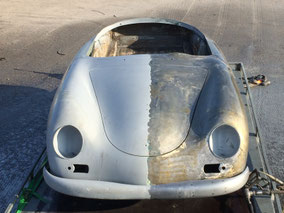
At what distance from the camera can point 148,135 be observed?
7.20ft

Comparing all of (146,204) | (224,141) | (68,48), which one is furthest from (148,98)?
(68,48)

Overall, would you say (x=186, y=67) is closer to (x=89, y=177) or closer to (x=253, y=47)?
(x=89, y=177)

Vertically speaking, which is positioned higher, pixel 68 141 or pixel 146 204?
pixel 68 141

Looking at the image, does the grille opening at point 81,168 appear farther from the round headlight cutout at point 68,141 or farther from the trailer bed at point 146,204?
the trailer bed at point 146,204

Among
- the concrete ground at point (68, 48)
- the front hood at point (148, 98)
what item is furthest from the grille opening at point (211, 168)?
the concrete ground at point (68, 48)

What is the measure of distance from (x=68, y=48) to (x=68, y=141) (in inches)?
195

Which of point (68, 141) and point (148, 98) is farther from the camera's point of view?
point (148, 98)

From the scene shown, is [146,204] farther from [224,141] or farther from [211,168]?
[224,141]

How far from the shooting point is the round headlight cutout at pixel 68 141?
7.22 ft

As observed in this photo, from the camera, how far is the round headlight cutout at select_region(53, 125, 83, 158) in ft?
7.22

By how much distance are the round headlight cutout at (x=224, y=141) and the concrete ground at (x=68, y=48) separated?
1.35 metres

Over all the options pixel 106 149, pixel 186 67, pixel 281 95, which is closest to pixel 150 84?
pixel 186 67

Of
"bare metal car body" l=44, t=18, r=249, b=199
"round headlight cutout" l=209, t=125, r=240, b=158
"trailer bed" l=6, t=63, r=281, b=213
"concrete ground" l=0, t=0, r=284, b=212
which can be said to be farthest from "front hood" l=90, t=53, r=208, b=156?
"concrete ground" l=0, t=0, r=284, b=212

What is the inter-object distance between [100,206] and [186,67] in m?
1.55
